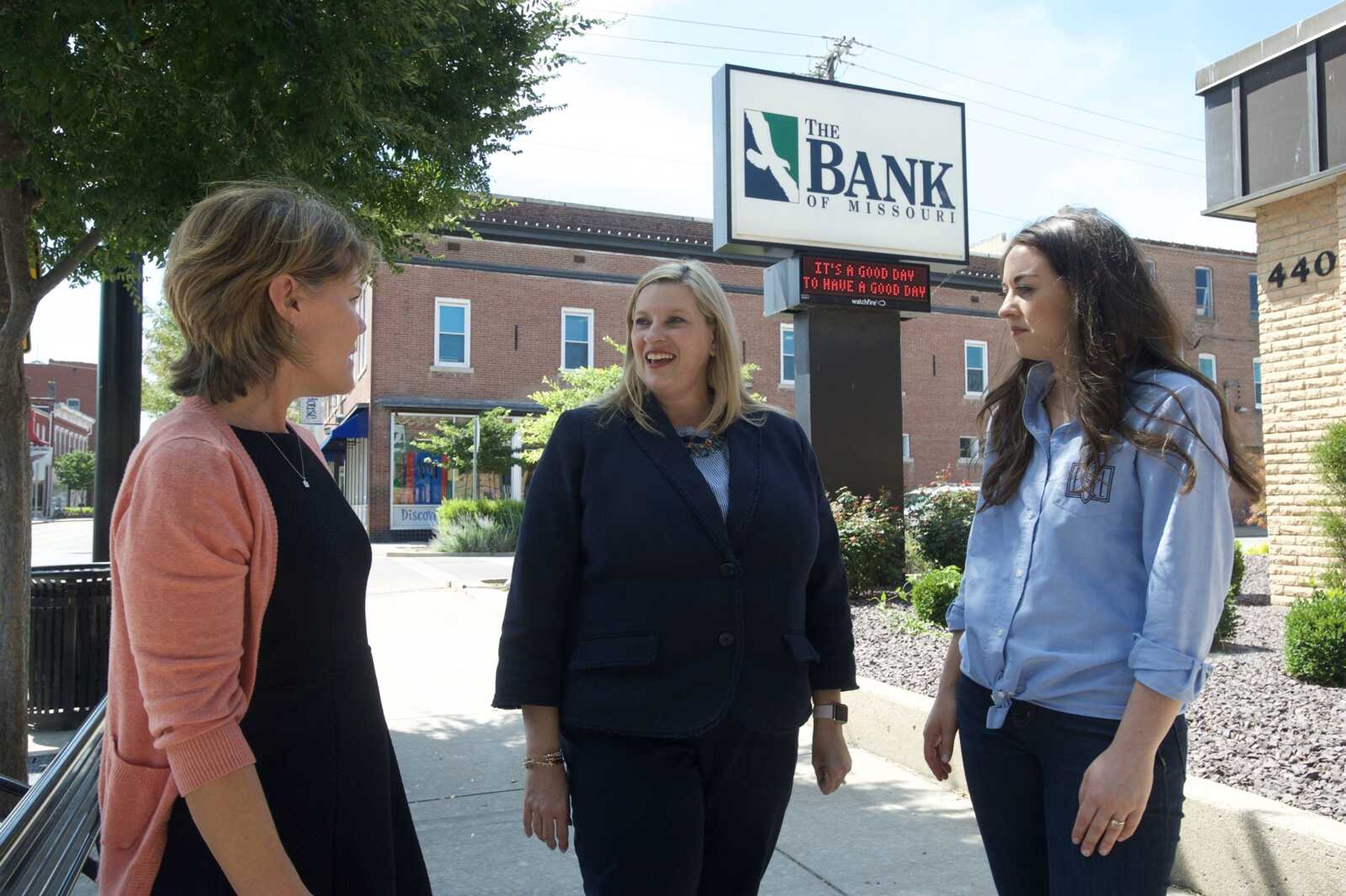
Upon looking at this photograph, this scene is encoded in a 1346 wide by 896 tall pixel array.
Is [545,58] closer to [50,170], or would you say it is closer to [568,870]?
[50,170]

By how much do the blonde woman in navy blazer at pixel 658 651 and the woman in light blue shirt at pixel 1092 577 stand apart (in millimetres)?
452

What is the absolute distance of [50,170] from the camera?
13.3 feet

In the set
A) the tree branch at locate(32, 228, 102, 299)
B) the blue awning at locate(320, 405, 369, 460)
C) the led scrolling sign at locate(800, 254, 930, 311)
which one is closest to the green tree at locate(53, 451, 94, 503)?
the blue awning at locate(320, 405, 369, 460)

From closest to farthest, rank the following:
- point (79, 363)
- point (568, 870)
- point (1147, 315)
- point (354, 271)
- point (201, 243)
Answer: point (201, 243), point (354, 271), point (1147, 315), point (568, 870), point (79, 363)

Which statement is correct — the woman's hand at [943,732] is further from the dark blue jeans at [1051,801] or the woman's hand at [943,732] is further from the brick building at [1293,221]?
the brick building at [1293,221]

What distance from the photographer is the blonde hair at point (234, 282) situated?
162 centimetres

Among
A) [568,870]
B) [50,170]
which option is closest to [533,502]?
[568,870]

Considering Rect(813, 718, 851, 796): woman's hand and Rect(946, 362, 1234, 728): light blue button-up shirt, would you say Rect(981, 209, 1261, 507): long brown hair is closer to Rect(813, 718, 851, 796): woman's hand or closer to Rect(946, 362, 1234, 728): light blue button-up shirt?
Rect(946, 362, 1234, 728): light blue button-up shirt

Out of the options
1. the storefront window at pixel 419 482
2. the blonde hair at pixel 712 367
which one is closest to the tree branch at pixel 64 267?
the blonde hair at pixel 712 367

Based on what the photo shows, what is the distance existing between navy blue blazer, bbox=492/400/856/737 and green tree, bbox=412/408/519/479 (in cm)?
2295

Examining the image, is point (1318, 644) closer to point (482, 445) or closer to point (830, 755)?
point (830, 755)

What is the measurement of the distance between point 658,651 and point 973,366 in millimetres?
34781

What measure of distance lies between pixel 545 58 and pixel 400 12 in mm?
1936

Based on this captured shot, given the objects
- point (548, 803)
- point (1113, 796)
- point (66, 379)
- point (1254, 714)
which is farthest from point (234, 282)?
point (66, 379)
